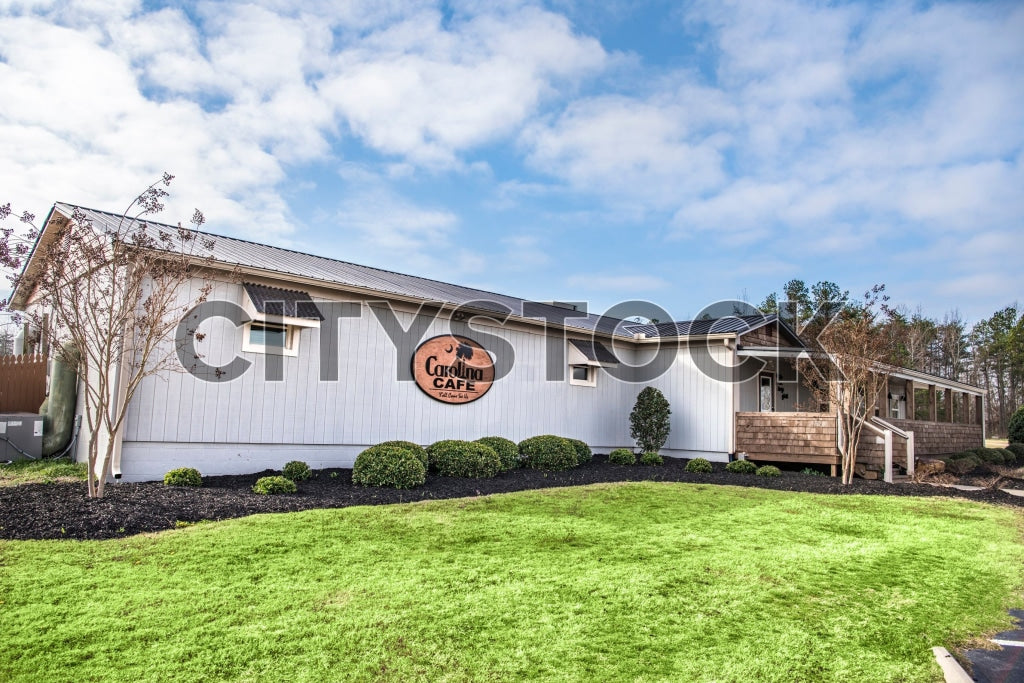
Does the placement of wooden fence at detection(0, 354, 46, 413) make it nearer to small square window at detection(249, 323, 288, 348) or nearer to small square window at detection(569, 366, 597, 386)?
small square window at detection(249, 323, 288, 348)

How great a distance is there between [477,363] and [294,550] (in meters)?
7.23

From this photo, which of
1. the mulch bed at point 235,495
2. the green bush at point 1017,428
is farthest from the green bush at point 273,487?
the green bush at point 1017,428

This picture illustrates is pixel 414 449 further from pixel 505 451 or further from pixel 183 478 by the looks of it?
pixel 183 478

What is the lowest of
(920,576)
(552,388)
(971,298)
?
(920,576)

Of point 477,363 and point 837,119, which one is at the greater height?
point 837,119

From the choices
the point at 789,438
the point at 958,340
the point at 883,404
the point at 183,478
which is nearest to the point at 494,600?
the point at 183,478

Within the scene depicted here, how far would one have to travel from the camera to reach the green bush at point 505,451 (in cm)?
1082

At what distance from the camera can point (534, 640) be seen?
3.60 metres

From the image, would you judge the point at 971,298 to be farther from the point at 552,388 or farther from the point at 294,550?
the point at 294,550

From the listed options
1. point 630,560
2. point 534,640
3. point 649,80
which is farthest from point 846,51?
point 534,640

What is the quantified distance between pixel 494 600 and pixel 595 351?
10.6m

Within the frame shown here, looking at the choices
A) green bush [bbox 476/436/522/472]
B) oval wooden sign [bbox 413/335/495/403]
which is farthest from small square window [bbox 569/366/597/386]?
green bush [bbox 476/436/522/472]

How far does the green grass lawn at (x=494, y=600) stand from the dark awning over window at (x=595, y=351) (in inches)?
294

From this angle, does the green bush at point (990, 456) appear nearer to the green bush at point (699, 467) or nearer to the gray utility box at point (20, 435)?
the green bush at point (699, 467)
